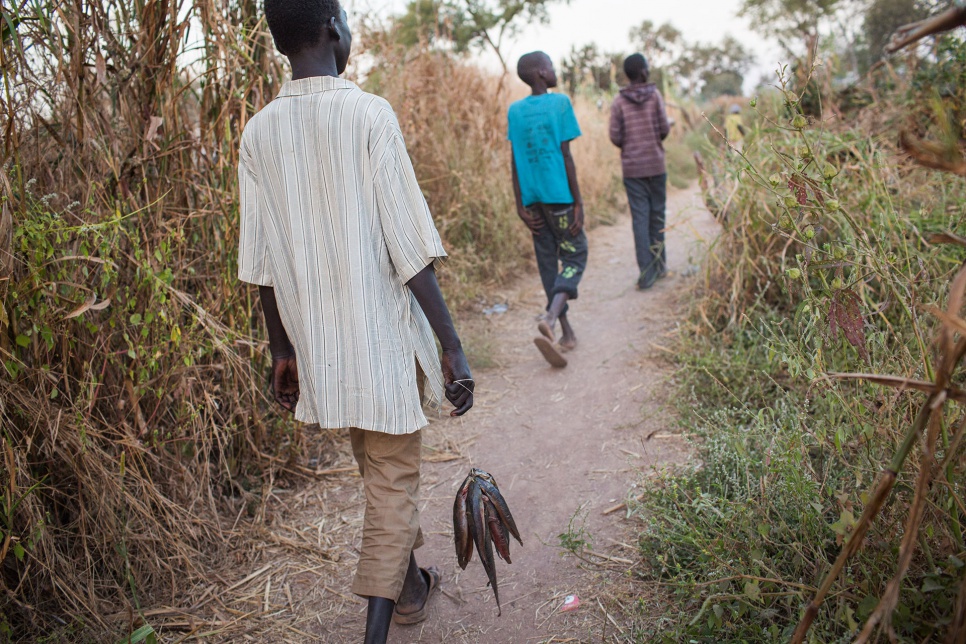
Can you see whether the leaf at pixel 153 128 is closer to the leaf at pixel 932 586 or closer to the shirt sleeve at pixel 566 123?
the shirt sleeve at pixel 566 123

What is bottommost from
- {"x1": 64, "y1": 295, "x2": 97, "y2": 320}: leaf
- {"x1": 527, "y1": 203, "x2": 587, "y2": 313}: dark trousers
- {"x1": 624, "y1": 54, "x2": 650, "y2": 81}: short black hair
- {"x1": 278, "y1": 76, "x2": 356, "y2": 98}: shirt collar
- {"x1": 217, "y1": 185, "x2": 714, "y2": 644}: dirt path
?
{"x1": 217, "y1": 185, "x2": 714, "y2": 644}: dirt path

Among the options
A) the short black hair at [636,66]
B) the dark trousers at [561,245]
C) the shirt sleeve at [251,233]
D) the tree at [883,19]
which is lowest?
the dark trousers at [561,245]

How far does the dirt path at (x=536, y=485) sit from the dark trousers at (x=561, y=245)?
18.7 inches

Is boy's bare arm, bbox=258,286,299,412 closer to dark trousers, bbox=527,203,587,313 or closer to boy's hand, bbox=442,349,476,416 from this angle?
boy's hand, bbox=442,349,476,416

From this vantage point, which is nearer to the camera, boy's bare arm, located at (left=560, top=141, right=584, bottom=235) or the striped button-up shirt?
the striped button-up shirt

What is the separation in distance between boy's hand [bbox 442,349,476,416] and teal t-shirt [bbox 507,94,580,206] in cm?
268

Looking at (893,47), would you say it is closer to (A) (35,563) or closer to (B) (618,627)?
(B) (618,627)

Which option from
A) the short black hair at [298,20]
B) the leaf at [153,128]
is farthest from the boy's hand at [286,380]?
the leaf at [153,128]

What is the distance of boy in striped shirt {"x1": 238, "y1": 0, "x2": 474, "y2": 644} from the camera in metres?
1.83

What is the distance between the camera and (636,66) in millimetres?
5582

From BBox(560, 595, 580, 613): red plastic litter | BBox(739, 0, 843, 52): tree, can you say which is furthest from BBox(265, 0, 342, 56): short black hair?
BBox(739, 0, 843, 52): tree

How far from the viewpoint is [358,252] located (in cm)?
185

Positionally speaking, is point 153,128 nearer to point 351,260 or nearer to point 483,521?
point 351,260

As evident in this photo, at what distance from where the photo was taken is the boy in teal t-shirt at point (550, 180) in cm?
436
